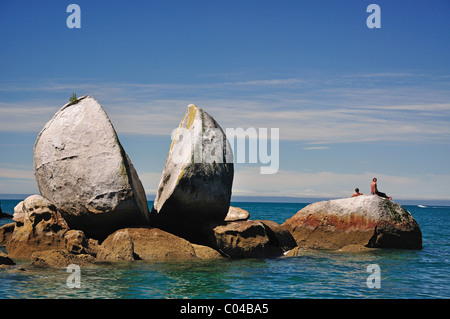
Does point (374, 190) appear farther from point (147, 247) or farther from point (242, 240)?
point (147, 247)

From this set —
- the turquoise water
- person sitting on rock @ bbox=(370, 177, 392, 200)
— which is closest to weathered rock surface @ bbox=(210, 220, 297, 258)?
the turquoise water

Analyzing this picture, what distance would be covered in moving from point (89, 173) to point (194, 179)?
3.70 metres

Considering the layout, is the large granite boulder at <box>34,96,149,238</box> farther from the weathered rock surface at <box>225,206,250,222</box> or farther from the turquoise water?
the weathered rock surface at <box>225,206,250,222</box>

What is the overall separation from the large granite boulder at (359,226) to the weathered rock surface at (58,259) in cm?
1050

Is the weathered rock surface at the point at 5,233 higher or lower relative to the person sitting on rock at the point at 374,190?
lower

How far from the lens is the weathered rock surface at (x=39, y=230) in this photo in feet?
59.9

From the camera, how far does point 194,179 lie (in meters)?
18.5

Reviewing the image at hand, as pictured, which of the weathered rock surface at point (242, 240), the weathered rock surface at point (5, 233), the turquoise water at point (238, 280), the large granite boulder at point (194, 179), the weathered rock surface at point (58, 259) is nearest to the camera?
the turquoise water at point (238, 280)

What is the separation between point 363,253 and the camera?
69.7 feet

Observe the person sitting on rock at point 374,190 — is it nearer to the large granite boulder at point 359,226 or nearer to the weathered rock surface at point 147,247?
the large granite boulder at point 359,226

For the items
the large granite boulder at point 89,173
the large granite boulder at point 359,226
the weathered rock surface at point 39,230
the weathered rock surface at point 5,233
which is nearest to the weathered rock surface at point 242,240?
the large granite boulder at point 89,173

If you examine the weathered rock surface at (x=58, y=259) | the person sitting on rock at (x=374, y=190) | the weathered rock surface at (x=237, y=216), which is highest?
the person sitting on rock at (x=374, y=190)

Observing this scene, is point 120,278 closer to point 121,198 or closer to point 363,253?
point 121,198

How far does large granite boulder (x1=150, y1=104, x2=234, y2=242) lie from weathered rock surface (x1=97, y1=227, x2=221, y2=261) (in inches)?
39.7
